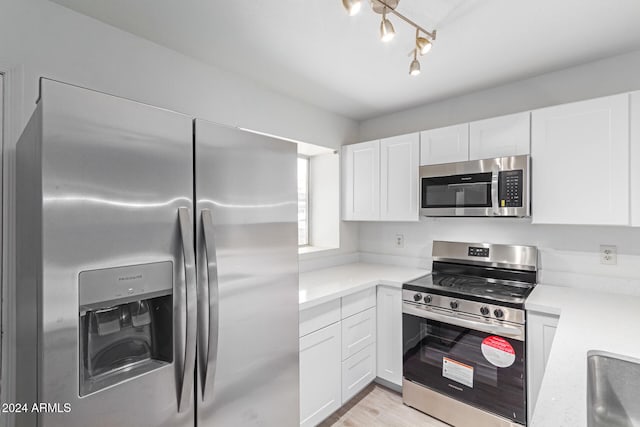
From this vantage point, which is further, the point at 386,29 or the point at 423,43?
the point at 423,43

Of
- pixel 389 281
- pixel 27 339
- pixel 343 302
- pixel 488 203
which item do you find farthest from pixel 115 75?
pixel 488 203

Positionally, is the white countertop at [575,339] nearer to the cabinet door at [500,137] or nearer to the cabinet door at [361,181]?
the cabinet door at [500,137]

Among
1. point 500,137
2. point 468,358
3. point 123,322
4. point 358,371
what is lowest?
point 358,371

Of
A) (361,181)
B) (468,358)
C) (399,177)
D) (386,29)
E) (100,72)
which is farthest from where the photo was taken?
(361,181)

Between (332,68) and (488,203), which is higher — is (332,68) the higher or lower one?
the higher one

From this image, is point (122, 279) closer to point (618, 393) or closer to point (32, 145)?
point (32, 145)

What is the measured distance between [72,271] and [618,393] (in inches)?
73.2

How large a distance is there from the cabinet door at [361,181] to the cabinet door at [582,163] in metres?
1.21

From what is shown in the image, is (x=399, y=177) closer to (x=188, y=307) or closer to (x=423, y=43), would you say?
(x=423, y=43)

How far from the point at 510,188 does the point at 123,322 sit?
2.27 metres

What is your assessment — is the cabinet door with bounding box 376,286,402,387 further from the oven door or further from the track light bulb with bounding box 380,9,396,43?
the track light bulb with bounding box 380,9,396,43

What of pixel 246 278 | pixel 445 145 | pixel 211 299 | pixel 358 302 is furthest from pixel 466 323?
pixel 211 299

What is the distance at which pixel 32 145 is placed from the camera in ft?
3.10

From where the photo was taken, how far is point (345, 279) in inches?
95.6
